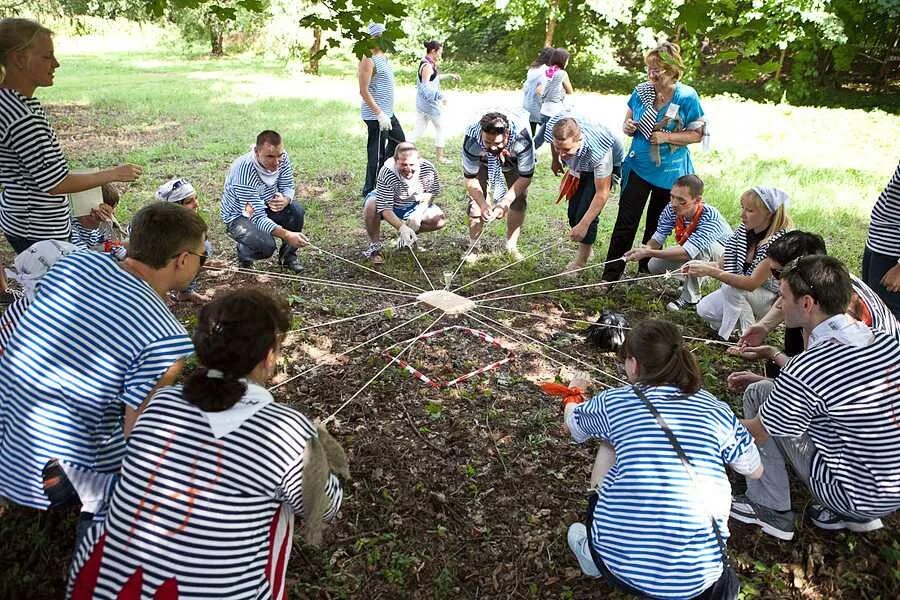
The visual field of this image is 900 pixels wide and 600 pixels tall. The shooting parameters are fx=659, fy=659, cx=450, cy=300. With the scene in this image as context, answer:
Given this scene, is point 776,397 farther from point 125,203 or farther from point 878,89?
point 878,89

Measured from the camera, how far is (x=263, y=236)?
507 cm

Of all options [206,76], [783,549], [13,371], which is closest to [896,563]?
[783,549]

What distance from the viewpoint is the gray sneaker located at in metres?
2.82

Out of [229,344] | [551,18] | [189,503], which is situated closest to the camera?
[189,503]

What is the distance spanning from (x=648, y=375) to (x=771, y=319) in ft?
6.14

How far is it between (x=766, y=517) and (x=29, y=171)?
3889 mm

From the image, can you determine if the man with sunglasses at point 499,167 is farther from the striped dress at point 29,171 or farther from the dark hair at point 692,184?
the striped dress at point 29,171

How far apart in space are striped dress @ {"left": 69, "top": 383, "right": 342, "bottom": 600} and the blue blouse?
381cm

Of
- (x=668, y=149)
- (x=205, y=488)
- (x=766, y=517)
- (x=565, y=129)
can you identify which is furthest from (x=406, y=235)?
(x=205, y=488)

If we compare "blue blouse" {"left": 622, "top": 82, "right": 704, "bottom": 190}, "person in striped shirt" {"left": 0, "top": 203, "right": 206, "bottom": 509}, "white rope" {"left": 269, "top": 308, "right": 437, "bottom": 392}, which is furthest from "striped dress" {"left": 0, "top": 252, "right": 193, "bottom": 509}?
"blue blouse" {"left": 622, "top": 82, "right": 704, "bottom": 190}

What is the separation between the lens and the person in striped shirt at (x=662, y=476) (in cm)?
212

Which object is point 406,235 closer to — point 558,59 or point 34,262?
point 34,262

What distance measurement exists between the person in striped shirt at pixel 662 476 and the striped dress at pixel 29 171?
2957 mm

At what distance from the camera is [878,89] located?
1491 cm
